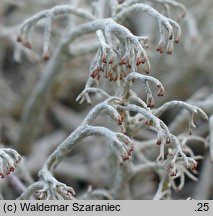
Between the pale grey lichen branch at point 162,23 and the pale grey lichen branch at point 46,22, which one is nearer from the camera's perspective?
Result: the pale grey lichen branch at point 162,23

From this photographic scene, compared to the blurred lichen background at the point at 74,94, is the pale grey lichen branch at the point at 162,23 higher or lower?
higher

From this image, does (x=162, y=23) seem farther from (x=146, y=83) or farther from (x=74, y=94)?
(x=74, y=94)

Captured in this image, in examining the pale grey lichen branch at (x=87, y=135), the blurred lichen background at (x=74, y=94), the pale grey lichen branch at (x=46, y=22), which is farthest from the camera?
the blurred lichen background at (x=74, y=94)

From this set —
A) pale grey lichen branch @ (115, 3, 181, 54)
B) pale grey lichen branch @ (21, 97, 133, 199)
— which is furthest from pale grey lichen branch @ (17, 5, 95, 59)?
pale grey lichen branch @ (21, 97, 133, 199)

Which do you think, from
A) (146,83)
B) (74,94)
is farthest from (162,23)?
(74,94)

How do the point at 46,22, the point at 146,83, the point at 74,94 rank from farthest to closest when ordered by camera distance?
the point at 74,94 → the point at 46,22 → the point at 146,83

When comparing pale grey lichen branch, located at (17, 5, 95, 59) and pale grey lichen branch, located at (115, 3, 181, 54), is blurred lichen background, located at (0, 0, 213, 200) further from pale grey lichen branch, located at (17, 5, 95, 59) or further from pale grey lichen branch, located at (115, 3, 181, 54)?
pale grey lichen branch, located at (115, 3, 181, 54)

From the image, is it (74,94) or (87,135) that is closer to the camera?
(87,135)

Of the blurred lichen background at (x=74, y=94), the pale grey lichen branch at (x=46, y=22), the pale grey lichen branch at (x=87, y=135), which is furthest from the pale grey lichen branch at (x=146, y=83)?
the blurred lichen background at (x=74, y=94)

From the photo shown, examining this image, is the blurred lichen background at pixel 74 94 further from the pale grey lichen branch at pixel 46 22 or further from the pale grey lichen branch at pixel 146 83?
the pale grey lichen branch at pixel 146 83

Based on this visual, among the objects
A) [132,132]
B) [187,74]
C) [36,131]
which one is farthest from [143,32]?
[132,132]
